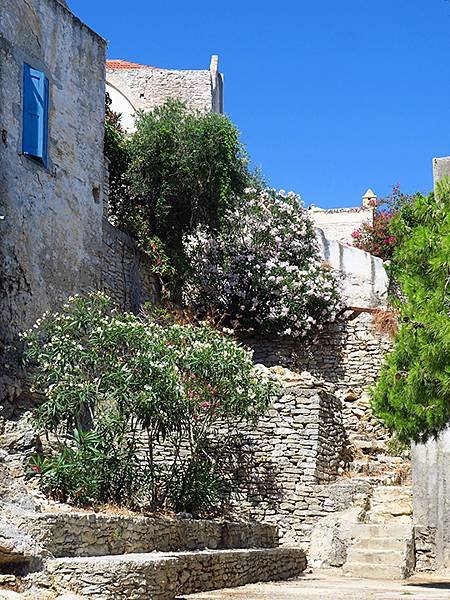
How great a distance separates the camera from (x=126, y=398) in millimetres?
15242

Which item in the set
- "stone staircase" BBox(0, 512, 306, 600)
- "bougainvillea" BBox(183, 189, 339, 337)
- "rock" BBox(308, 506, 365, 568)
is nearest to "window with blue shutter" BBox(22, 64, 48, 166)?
"bougainvillea" BBox(183, 189, 339, 337)

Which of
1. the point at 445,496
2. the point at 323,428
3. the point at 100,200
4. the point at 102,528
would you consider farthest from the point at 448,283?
the point at 100,200

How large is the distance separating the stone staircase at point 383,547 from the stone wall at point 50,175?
6.00 meters

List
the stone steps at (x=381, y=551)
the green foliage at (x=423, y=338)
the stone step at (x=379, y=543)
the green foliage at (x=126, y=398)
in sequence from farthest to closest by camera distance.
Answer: the stone step at (x=379, y=543), the stone steps at (x=381, y=551), the green foliage at (x=126, y=398), the green foliage at (x=423, y=338)

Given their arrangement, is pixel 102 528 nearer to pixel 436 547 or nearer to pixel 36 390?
pixel 36 390

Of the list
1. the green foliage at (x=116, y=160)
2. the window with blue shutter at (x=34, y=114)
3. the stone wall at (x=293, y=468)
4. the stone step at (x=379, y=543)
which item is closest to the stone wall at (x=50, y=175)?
the window with blue shutter at (x=34, y=114)

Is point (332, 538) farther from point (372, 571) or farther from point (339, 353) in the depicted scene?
point (339, 353)

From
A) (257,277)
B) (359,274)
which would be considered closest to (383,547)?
(257,277)

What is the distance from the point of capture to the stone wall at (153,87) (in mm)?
30359

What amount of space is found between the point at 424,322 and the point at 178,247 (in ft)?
37.0

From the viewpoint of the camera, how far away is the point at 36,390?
1672 cm

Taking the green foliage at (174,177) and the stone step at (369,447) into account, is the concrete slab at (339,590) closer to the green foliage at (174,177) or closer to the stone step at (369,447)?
the stone step at (369,447)

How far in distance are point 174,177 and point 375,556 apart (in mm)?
9320

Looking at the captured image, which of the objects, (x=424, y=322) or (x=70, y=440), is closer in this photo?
(x=424, y=322)
